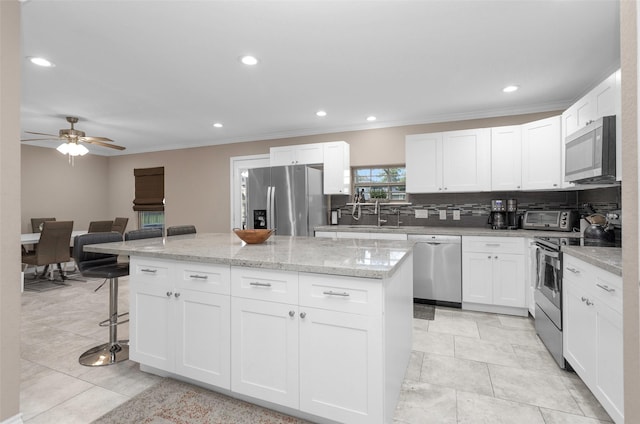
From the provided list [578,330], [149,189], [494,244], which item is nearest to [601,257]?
[578,330]

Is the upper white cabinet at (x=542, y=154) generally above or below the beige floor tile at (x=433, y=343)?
above

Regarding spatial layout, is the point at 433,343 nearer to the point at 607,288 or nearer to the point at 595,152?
the point at 607,288

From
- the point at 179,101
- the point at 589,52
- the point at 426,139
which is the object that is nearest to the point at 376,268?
the point at 589,52

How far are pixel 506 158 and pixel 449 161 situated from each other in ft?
2.08

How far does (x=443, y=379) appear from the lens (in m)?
2.19

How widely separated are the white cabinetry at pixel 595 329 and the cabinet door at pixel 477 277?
1.27 m

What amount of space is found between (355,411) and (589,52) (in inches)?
129

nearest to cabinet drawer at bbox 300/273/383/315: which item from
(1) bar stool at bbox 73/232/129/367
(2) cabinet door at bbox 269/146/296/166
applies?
(1) bar stool at bbox 73/232/129/367

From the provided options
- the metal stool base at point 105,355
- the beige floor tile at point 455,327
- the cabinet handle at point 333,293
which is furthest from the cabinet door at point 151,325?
the beige floor tile at point 455,327

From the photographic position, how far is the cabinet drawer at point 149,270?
2095mm

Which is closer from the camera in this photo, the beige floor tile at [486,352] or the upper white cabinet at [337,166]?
the beige floor tile at [486,352]

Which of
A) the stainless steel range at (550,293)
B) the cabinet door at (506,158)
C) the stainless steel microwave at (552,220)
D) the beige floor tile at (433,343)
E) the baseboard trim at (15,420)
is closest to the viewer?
the baseboard trim at (15,420)

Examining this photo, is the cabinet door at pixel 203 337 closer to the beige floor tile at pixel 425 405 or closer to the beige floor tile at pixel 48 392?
the beige floor tile at pixel 48 392

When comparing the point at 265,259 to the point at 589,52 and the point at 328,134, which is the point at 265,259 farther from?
the point at 328,134
